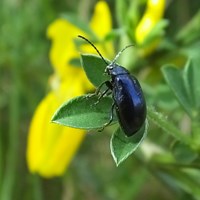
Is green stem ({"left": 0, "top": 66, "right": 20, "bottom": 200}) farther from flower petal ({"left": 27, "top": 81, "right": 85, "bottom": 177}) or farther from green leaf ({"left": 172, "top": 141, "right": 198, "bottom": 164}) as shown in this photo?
green leaf ({"left": 172, "top": 141, "right": 198, "bottom": 164})

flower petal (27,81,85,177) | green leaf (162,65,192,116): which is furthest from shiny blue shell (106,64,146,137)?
flower petal (27,81,85,177)

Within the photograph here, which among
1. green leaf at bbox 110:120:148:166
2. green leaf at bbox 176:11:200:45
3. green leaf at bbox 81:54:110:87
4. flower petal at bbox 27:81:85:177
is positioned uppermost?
green leaf at bbox 81:54:110:87

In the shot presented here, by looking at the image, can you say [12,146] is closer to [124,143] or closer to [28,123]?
[28,123]

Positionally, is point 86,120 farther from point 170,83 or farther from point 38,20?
point 38,20

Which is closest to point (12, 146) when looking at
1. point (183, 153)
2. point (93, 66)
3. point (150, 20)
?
point (150, 20)

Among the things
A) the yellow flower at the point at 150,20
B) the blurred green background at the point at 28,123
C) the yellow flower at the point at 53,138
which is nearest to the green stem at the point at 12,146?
the blurred green background at the point at 28,123
